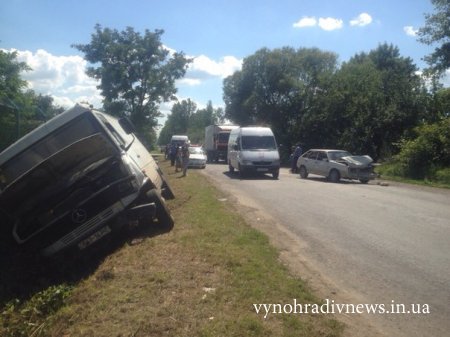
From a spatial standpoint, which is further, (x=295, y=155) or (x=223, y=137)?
(x=223, y=137)

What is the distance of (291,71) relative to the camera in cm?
4872

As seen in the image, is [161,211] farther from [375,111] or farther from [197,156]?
[375,111]

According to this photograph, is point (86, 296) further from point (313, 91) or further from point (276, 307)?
point (313, 91)

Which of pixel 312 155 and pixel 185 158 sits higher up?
pixel 312 155

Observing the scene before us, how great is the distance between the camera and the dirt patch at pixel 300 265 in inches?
162

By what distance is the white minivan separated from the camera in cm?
1938

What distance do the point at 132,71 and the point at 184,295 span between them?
3595 centimetres

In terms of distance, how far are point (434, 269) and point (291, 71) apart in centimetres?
4507

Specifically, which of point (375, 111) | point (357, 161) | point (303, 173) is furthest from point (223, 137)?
point (357, 161)

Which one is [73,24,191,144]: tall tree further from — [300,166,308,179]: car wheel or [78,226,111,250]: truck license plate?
[78,226,111,250]: truck license plate

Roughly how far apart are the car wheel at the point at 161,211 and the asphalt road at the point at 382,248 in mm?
2458

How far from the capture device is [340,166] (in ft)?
60.3

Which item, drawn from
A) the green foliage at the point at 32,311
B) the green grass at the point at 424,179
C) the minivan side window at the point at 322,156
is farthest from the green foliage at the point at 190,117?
the green foliage at the point at 32,311

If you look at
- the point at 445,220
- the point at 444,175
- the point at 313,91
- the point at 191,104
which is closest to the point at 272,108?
the point at 313,91
